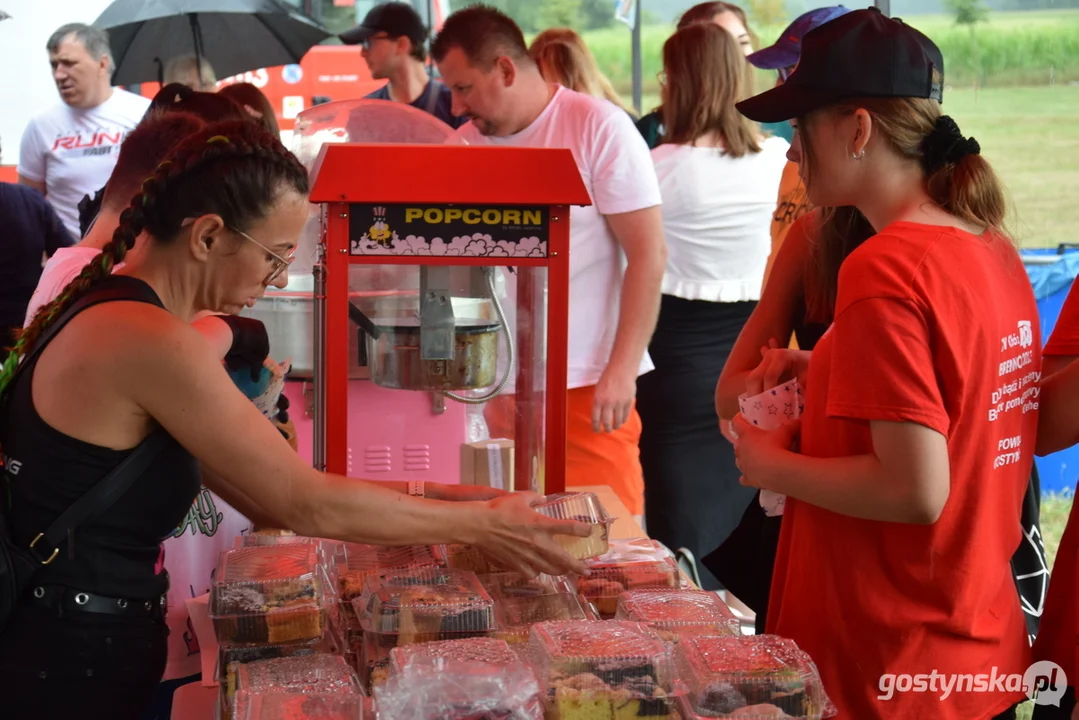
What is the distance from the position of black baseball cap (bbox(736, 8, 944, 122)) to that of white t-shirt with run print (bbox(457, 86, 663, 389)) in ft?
4.88

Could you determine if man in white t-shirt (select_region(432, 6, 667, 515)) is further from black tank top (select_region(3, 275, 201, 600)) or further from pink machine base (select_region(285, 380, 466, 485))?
black tank top (select_region(3, 275, 201, 600))

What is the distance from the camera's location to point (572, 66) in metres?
4.60

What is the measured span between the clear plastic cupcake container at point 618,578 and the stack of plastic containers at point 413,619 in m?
0.22

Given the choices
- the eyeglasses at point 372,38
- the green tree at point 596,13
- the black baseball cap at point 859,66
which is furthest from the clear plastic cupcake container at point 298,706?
the green tree at point 596,13

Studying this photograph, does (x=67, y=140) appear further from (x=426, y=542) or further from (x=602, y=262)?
(x=426, y=542)

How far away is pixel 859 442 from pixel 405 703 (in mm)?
707

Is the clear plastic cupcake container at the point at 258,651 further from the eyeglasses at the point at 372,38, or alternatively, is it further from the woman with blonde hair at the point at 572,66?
the eyeglasses at the point at 372,38

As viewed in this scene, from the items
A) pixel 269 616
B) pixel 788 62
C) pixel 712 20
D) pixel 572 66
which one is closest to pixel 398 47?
pixel 572 66

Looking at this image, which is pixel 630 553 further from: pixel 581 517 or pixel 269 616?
pixel 269 616

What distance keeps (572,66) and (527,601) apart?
129 inches

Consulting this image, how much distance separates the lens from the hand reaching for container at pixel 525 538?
5.59 feet

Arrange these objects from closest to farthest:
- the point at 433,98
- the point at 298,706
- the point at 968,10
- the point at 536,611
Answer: the point at 298,706 < the point at 536,611 < the point at 433,98 < the point at 968,10

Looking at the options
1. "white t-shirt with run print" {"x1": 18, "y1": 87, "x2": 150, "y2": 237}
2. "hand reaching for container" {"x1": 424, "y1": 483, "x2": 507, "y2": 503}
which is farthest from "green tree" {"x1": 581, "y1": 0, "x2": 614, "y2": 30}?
"hand reaching for container" {"x1": 424, "y1": 483, "x2": 507, "y2": 503}

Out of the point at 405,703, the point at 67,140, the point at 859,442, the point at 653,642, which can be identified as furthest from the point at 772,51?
the point at 67,140
